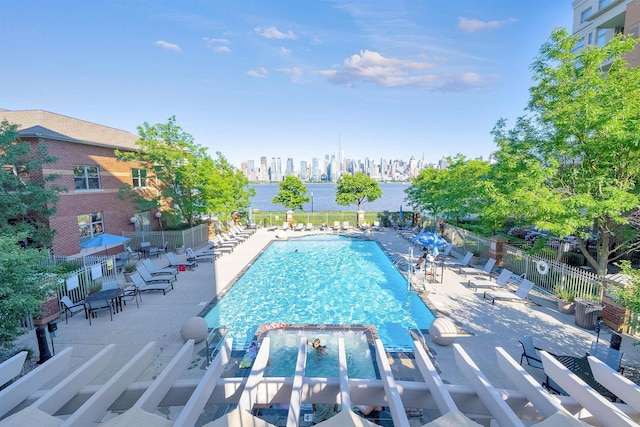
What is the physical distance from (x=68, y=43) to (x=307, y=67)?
871 inches

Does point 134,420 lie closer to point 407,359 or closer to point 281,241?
point 407,359

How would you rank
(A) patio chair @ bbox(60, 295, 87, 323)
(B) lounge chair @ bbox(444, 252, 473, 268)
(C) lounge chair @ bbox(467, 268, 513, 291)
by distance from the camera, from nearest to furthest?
(A) patio chair @ bbox(60, 295, 87, 323), (C) lounge chair @ bbox(467, 268, 513, 291), (B) lounge chair @ bbox(444, 252, 473, 268)

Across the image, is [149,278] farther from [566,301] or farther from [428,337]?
[566,301]

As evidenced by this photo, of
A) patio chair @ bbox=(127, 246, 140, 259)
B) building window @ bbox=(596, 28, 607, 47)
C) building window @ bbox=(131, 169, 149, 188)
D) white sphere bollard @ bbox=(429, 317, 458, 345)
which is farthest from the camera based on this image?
building window @ bbox=(596, 28, 607, 47)

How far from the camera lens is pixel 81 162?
17.9 meters

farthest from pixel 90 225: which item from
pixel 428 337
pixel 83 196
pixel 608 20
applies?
pixel 608 20

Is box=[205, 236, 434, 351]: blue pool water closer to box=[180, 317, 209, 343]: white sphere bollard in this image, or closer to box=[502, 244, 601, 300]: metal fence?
box=[180, 317, 209, 343]: white sphere bollard

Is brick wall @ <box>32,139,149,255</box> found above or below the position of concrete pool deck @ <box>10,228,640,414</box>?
above

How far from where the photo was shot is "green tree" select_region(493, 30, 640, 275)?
1009 cm

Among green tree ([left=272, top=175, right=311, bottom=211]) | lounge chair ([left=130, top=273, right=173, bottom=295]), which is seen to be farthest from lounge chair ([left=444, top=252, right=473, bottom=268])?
green tree ([left=272, top=175, right=311, bottom=211])

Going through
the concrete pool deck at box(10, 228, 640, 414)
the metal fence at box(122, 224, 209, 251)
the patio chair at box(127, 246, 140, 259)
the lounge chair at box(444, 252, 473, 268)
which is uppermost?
the metal fence at box(122, 224, 209, 251)

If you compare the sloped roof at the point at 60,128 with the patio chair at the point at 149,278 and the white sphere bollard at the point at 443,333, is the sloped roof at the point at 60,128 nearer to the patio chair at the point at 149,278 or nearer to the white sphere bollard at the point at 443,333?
the patio chair at the point at 149,278

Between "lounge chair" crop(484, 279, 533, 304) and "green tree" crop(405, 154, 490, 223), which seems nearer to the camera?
"lounge chair" crop(484, 279, 533, 304)

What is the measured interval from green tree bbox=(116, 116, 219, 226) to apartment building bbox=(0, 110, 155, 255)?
116 cm
